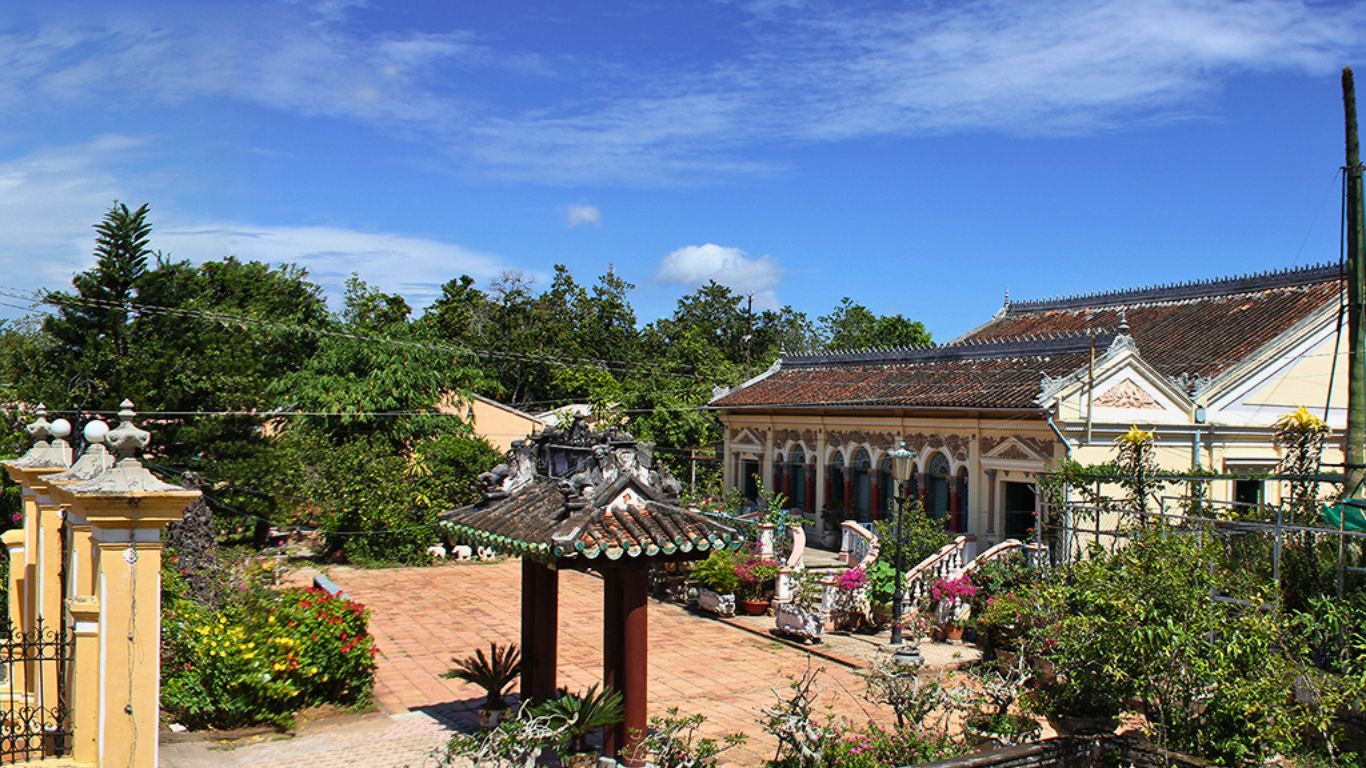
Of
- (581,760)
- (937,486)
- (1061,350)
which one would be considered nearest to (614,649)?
(581,760)

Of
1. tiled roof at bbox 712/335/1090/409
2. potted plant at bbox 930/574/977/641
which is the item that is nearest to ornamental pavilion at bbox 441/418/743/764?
potted plant at bbox 930/574/977/641

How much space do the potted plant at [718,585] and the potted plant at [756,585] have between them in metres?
0.14

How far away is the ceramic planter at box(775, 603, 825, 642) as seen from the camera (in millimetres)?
16766

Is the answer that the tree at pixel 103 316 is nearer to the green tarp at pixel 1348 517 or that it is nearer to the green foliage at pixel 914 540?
the green foliage at pixel 914 540

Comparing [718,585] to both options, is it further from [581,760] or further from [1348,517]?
[581,760]

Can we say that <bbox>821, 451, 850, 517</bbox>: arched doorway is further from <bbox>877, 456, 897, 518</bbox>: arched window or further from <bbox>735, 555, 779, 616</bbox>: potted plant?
<bbox>735, 555, 779, 616</bbox>: potted plant

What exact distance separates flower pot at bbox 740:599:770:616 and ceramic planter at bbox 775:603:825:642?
6.40 ft

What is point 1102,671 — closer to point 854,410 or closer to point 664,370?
point 854,410

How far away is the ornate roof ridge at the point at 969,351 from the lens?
21655 millimetres

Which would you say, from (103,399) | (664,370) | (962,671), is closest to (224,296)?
(664,370)

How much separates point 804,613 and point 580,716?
8.52 metres

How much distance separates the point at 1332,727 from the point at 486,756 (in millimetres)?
7205

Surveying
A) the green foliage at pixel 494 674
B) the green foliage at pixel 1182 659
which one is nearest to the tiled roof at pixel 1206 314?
the green foliage at pixel 1182 659

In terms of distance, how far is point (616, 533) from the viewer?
8.71m
